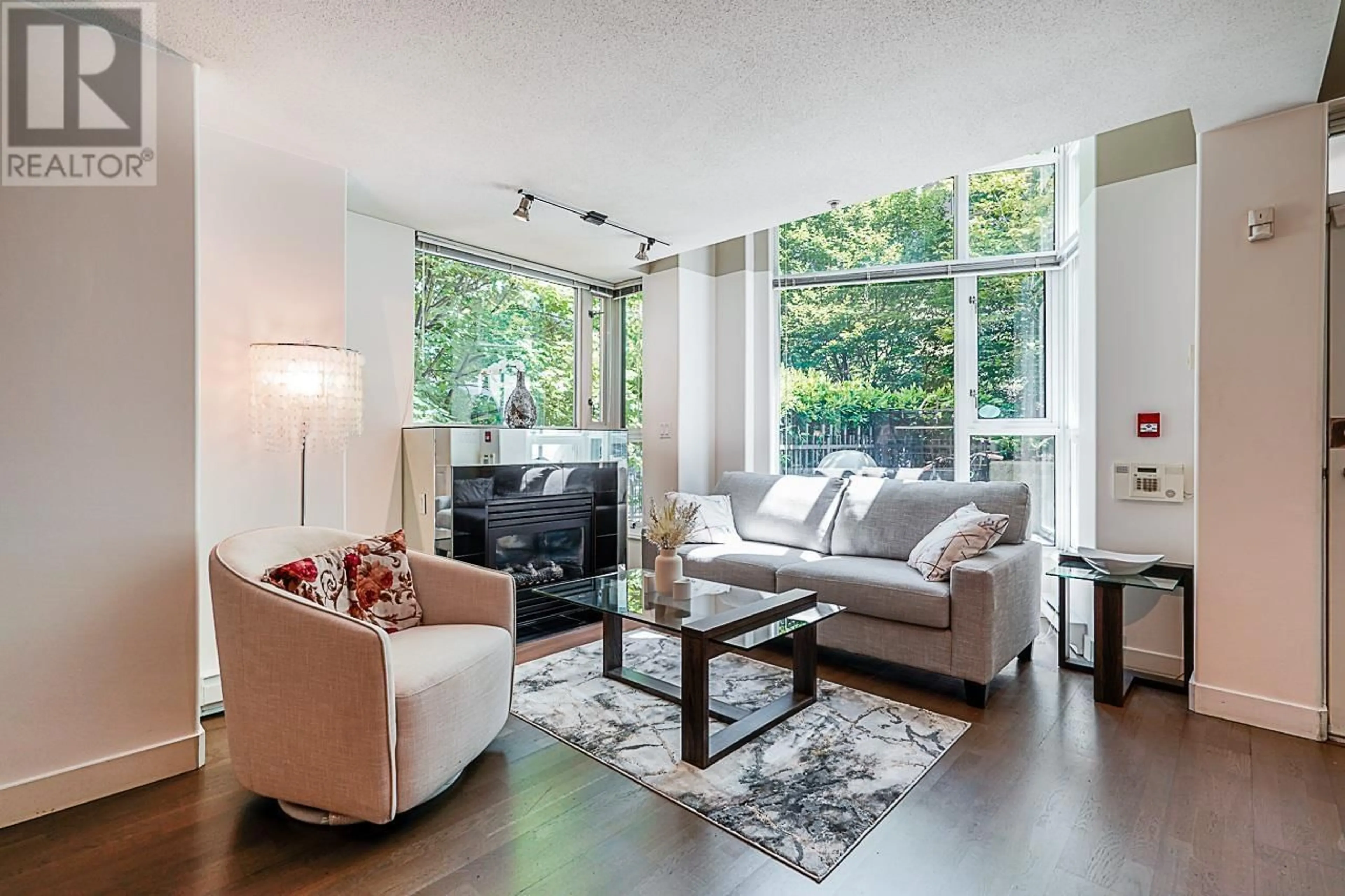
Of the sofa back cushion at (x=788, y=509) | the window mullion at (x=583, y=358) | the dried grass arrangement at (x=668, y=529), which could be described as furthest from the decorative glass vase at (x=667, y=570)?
the window mullion at (x=583, y=358)

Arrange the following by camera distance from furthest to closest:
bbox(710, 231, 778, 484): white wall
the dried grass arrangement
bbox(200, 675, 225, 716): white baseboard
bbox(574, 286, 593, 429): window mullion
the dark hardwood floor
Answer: bbox(574, 286, 593, 429): window mullion → bbox(710, 231, 778, 484): white wall → the dried grass arrangement → bbox(200, 675, 225, 716): white baseboard → the dark hardwood floor

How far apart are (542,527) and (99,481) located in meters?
2.23

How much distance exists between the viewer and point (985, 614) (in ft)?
8.53

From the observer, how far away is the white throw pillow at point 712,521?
3.94 meters

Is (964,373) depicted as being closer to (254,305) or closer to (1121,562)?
(1121,562)

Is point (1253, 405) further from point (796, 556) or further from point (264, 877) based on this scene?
point (264, 877)

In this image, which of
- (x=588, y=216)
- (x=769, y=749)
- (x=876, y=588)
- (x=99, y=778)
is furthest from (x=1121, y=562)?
(x=99, y=778)

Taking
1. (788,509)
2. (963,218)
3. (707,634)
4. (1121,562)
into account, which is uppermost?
(963,218)

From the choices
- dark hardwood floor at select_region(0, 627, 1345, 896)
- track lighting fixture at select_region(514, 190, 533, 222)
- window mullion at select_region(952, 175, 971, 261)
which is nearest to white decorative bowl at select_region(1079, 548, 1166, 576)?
dark hardwood floor at select_region(0, 627, 1345, 896)

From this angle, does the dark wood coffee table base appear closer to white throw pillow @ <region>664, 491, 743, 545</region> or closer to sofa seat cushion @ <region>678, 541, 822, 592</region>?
sofa seat cushion @ <region>678, 541, 822, 592</region>

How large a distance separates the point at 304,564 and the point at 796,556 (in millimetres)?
2404

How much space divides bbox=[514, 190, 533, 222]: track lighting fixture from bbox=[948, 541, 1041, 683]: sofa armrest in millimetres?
2674

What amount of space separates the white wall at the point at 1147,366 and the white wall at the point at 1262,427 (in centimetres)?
25

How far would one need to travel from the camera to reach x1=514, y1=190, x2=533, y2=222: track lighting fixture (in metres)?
3.21
